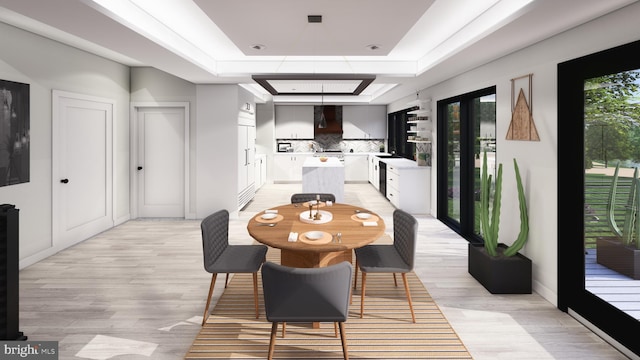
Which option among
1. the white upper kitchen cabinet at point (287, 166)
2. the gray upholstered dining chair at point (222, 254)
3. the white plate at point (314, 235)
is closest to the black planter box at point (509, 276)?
the white plate at point (314, 235)

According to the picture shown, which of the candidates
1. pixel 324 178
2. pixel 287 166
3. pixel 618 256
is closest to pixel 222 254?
pixel 618 256

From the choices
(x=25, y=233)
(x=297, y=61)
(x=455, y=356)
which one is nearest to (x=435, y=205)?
(x=297, y=61)

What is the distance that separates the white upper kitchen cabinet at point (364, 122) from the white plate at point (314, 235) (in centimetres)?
A: 870

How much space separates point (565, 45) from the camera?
305cm

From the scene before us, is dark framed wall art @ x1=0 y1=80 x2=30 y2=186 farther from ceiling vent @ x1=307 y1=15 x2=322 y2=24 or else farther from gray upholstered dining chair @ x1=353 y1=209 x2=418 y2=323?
gray upholstered dining chair @ x1=353 y1=209 x2=418 y2=323

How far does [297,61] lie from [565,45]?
11.1 feet

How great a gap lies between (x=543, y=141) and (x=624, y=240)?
1038mm

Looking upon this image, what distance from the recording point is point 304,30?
3.77 m

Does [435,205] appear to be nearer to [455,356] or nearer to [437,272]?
[437,272]

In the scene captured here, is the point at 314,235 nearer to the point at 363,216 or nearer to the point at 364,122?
the point at 363,216

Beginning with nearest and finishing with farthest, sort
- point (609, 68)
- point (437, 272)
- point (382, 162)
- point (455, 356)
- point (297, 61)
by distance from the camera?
point (455, 356)
point (609, 68)
point (437, 272)
point (297, 61)
point (382, 162)

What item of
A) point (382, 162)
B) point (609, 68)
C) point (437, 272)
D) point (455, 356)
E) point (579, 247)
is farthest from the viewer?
point (382, 162)

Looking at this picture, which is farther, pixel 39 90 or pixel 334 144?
pixel 334 144

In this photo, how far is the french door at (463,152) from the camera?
4.79m
